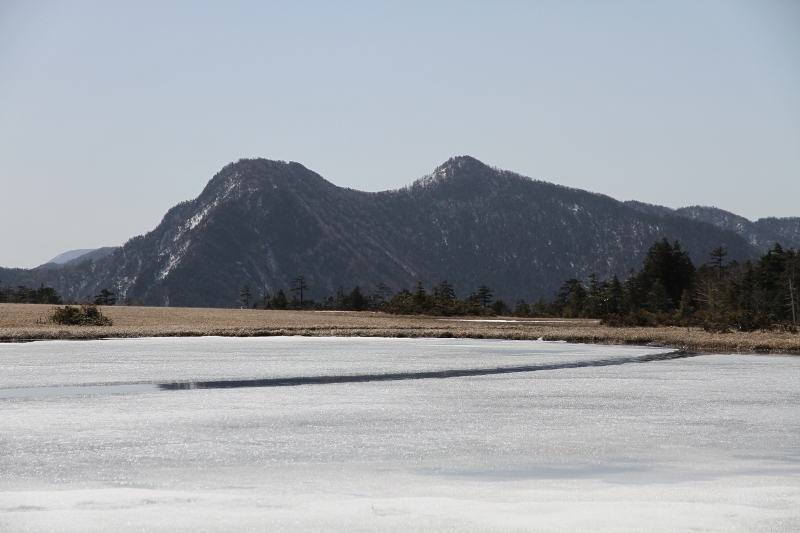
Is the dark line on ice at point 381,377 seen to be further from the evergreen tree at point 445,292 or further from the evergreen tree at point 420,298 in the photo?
the evergreen tree at point 445,292

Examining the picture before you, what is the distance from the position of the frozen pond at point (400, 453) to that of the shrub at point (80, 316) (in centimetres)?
3271

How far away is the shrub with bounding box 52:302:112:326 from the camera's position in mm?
46594

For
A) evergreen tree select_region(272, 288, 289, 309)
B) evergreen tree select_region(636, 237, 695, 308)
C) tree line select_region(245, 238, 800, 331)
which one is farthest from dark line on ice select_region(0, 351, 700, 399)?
evergreen tree select_region(272, 288, 289, 309)

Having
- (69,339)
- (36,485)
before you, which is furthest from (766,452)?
(69,339)

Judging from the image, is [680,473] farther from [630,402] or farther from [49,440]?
[49,440]

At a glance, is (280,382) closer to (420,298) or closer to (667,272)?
(420,298)

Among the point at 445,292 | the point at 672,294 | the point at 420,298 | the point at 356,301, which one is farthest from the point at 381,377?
the point at 356,301

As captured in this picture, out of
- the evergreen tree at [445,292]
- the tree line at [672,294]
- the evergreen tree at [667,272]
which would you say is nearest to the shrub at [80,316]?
the tree line at [672,294]

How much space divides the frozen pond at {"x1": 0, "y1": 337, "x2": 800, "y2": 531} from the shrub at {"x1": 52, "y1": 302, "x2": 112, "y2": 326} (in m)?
32.7

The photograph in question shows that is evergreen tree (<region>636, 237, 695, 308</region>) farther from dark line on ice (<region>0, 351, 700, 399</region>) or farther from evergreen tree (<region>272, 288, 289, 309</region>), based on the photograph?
dark line on ice (<region>0, 351, 700, 399</region>)

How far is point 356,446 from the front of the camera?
8.88m

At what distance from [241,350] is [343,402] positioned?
1536cm

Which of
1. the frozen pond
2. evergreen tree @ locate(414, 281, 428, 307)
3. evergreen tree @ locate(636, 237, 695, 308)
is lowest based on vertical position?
the frozen pond

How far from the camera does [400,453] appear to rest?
846cm
